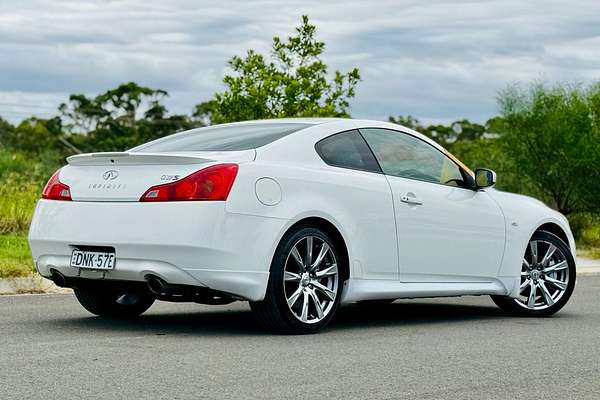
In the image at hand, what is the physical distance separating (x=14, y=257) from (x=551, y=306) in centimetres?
600

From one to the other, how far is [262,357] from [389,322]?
8.27 feet

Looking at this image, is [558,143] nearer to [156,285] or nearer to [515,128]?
[515,128]

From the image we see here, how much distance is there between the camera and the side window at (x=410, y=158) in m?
9.18

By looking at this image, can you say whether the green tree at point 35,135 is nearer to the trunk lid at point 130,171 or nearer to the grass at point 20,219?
the grass at point 20,219

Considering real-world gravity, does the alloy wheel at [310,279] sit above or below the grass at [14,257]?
above

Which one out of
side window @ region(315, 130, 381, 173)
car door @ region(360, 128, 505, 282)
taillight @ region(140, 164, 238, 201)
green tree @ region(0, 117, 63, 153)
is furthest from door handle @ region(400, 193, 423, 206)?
green tree @ region(0, 117, 63, 153)

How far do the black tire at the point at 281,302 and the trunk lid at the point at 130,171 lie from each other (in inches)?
24.7

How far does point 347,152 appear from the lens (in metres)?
8.91

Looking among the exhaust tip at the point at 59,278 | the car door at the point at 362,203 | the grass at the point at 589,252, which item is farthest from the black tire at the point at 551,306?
the grass at the point at 589,252

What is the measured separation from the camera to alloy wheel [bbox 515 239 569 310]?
404 inches

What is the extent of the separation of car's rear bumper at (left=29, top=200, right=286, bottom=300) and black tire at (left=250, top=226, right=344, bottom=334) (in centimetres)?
10

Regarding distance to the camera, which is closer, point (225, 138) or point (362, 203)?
point (362, 203)

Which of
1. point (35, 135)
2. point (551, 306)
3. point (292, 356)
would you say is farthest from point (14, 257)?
point (35, 135)

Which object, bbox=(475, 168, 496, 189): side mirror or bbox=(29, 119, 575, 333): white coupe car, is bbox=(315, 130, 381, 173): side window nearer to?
bbox=(29, 119, 575, 333): white coupe car
